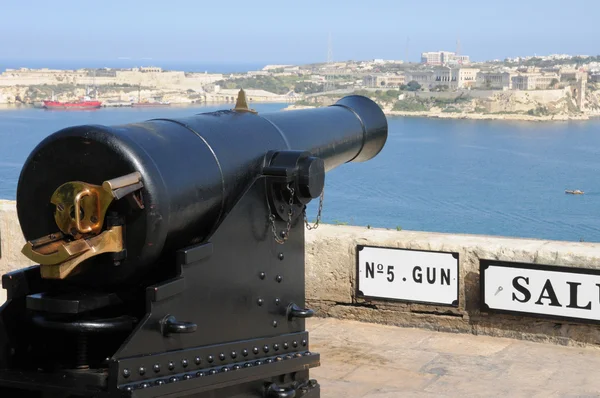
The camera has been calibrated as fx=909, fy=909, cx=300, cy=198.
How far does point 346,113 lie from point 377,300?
1.12m

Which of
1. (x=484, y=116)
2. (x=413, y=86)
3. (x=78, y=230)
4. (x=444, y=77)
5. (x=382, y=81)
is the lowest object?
(x=484, y=116)

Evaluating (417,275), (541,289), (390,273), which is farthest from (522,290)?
(390,273)

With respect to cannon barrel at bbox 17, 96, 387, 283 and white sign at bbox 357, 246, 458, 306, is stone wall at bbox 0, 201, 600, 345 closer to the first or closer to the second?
white sign at bbox 357, 246, 458, 306

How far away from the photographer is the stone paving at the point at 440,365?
2980mm

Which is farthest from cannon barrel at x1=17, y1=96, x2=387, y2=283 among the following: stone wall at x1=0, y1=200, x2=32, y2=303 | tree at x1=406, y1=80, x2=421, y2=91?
tree at x1=406, y1=80, x2=421, y2=91

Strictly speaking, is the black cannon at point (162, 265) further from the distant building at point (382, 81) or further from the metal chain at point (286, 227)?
the distant building at point (382, 81)

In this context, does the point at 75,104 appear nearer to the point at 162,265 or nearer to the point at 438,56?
the point at 162,265

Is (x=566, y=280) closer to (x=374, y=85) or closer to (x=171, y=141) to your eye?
(x=171, y=141)

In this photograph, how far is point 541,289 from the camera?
3.42 metres

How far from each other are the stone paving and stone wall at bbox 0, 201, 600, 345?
0.05m

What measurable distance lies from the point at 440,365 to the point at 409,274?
19.8 inches

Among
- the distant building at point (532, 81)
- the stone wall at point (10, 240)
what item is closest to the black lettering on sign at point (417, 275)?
the stone wall at point (10, 240)

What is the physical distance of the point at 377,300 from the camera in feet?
12.4

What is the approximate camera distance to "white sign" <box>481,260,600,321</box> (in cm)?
333
